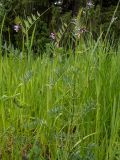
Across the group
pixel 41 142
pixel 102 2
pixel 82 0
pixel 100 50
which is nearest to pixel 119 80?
pixel 100 50

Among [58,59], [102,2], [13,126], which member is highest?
[58,59]

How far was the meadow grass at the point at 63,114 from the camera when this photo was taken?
1.32 metres

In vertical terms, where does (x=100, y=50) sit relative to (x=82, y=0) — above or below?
above

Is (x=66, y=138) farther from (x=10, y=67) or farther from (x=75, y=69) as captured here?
(x=10, y=67)

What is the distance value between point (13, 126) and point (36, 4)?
7255 mm

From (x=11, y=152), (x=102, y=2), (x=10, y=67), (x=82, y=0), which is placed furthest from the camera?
(x=102, y=2)

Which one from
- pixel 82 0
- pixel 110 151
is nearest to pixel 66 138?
pixel 110 151

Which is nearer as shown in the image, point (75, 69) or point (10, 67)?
point (75, 69)

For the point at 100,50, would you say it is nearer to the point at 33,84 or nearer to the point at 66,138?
the point at 33,84

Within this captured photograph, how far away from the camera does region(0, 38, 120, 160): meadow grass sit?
132cm

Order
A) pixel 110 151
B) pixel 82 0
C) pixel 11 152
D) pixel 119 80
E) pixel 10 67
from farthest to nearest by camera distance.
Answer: pixel 82 0
pixel 10 67
pixel 119 80
pixel 11 152
pixel 110 151

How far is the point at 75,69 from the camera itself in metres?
1.41

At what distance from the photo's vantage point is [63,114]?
5.00 feet

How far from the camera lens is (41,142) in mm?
1420
